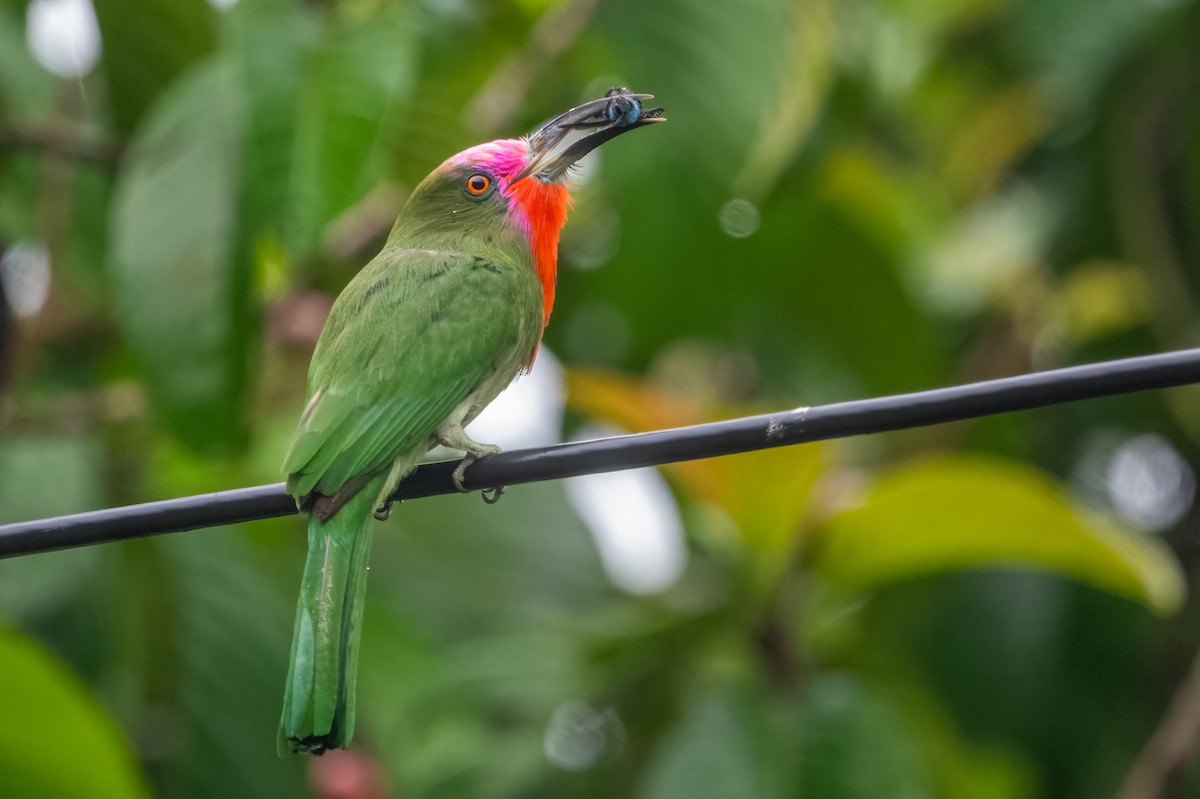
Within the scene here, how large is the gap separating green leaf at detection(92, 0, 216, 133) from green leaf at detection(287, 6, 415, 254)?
87 centimetres

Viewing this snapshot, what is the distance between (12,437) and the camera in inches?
153

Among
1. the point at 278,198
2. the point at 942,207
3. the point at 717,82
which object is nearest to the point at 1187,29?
the point at 942,207

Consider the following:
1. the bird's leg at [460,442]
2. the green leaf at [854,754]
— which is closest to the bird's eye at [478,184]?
the bird's leg at [460,442]

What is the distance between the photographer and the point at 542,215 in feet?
11.1

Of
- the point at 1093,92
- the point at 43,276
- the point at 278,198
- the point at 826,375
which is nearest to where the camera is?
the point at 278,198

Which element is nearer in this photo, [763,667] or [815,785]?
[815,785]

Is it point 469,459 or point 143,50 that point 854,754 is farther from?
point 143,50

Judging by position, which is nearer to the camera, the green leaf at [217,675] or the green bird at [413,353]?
the green bird at [413,353]

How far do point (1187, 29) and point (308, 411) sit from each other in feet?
10.7

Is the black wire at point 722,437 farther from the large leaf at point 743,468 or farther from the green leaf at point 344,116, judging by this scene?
the large leaf at point 743,468

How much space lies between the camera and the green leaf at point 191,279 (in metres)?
3.20

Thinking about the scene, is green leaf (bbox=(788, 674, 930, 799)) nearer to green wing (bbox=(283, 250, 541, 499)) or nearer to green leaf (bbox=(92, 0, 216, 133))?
green wing (bbox=(283, 250, 541, 499))

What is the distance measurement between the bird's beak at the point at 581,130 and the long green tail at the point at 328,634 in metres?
0.84

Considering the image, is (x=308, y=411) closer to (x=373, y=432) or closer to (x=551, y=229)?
(x=373, y=432)
